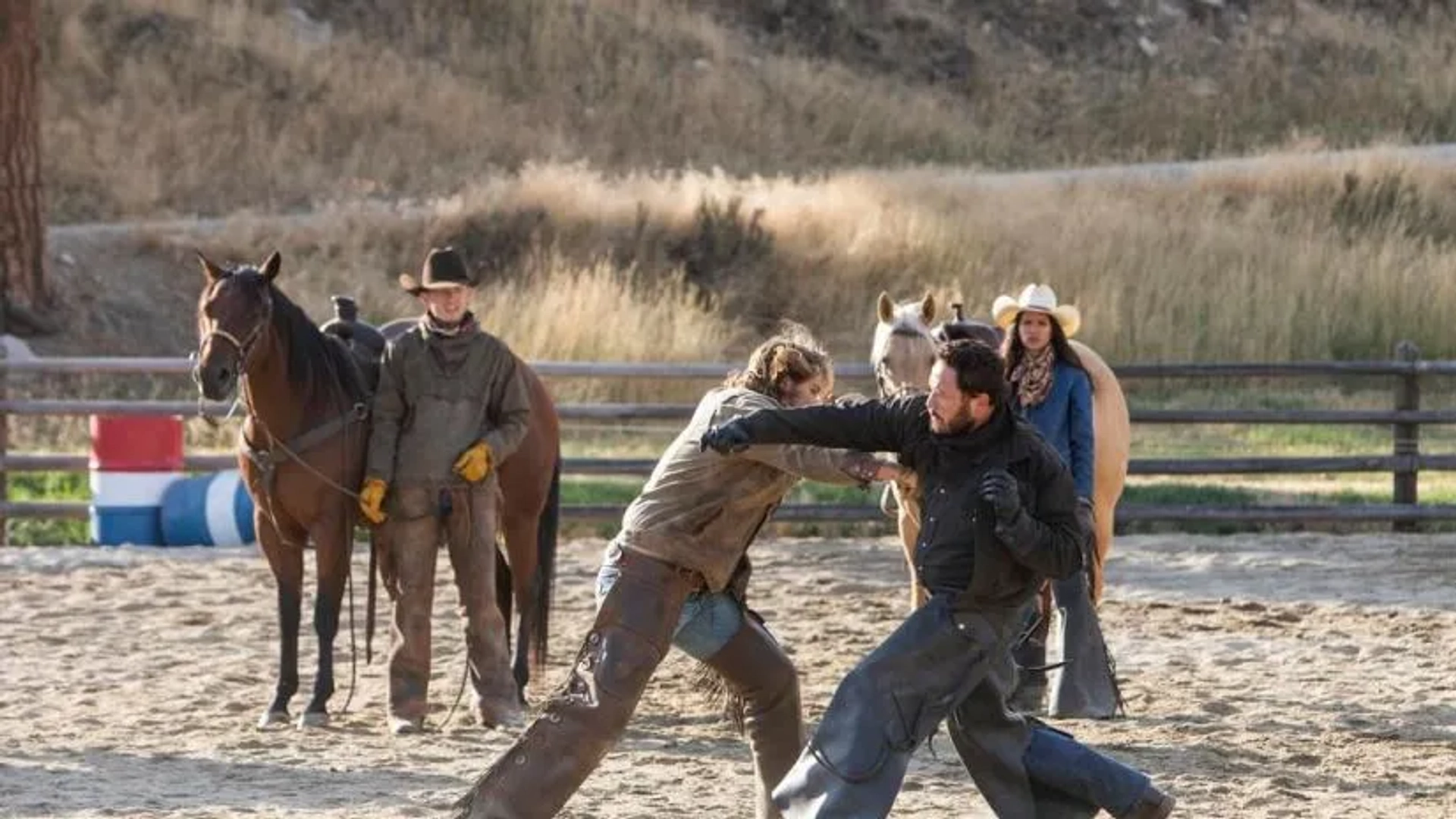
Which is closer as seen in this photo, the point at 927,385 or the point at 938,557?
the point at 938,557

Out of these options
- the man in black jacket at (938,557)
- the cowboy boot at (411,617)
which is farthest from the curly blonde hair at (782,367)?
the cowboy boot at (411,617)

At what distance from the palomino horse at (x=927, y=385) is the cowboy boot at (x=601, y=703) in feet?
3.41

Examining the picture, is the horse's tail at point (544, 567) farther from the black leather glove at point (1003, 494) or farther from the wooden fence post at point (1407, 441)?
the wooden fence post at point (1407, 441)

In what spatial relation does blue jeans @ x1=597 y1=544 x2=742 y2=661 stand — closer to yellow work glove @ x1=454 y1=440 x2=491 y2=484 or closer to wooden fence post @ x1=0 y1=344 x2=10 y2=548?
yellow work glove @ x1=454 y1=440 x2=491 y2=484

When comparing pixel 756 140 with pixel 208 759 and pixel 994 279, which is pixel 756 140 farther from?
pixel 208 759

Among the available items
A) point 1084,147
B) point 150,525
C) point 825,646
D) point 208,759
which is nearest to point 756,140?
point 1084,147

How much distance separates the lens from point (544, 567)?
10.6 meters

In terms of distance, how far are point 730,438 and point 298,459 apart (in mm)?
3565

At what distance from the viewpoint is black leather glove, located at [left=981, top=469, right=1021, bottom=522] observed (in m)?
6.38

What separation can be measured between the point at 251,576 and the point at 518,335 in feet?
19.5

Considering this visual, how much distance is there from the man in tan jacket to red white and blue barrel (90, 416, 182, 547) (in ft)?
27.3

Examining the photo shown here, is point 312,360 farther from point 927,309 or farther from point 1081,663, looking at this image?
point 1081,663

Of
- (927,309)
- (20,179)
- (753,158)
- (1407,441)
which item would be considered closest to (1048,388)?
(927,309)

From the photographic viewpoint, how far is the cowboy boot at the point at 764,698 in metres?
7.12
